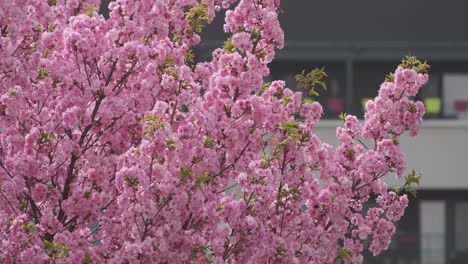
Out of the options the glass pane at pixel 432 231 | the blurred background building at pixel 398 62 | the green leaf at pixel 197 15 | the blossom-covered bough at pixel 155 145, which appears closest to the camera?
the blossom-covered bough at pixel 155 145

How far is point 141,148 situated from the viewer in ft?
27.8

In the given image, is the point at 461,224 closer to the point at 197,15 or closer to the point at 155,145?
the point at 197,15

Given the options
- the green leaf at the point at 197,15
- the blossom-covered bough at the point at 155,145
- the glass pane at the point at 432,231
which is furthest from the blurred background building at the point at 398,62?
the green leaf at the point at 197,15

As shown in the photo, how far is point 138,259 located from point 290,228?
5.26 ft

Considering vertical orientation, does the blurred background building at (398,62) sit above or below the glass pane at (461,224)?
above

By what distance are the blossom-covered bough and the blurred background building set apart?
1369 cm

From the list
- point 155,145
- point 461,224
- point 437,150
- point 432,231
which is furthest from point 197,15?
point 461,224

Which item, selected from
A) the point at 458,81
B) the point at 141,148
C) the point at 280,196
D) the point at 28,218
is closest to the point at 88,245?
the point at 28,218

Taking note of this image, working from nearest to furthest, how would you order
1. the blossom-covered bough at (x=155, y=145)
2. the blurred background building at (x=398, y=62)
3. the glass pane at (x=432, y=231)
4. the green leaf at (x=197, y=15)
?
the blossom-covered bough at (x=155, y=145)
the green leaf at (x=197, y=15)
the glass pane at (x=432, y=231)
the blurred background building at (x=398, y=62)

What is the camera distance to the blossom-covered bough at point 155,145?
8609 millimetres

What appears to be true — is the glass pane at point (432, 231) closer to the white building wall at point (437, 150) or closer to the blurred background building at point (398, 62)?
the blurred background building at point (398, 62)

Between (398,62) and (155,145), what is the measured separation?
17.7m

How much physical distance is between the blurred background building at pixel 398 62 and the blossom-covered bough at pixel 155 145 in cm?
1369

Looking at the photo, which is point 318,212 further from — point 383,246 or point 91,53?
point 91,53
